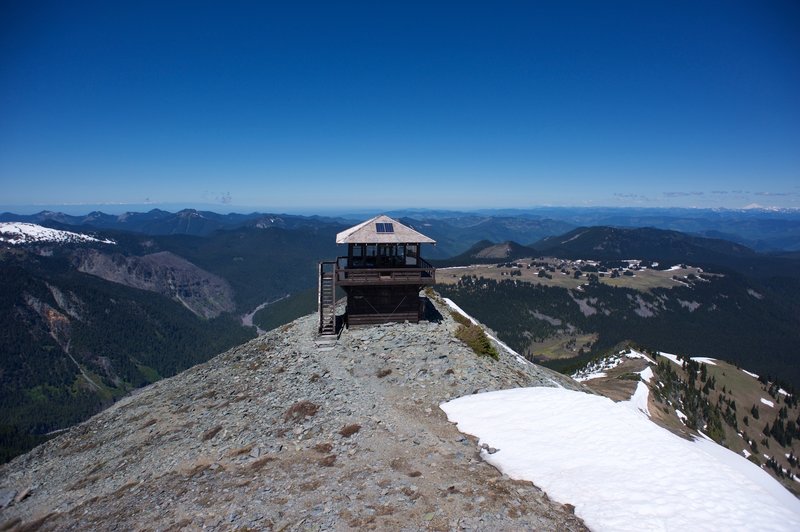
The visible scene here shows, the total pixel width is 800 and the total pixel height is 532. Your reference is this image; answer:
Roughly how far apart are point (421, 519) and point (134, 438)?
21.7 meters

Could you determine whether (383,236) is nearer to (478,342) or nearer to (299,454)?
(478,342)

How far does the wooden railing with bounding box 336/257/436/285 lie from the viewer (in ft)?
101

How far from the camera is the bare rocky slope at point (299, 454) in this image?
475 inches

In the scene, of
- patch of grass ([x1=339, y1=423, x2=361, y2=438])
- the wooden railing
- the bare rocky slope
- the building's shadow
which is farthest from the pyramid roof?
patch of grass ([x1=339, y1=423, x2=361, y2=438])

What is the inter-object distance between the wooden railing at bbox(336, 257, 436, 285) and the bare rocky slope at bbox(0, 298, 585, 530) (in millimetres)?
3705

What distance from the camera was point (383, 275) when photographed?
31.5 meters

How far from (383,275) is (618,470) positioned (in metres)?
21.0

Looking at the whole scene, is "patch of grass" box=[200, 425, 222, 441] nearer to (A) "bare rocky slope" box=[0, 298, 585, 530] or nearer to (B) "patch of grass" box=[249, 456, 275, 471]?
(A) "bare rocky slope" box=[0, 298, 585, 530]

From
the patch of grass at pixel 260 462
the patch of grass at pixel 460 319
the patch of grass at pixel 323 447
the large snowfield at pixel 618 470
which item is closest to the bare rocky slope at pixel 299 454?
the patch of grass at pixel 323 447

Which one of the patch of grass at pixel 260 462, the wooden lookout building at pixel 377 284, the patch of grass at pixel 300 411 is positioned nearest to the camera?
the patch of grass at pixel 260 462

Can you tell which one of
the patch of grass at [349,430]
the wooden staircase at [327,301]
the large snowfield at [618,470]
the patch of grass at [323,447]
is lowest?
the patch of grass at [323,447]

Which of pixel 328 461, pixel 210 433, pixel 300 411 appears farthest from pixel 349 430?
pixel 210 433

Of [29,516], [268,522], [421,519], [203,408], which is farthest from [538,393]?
[29,516]

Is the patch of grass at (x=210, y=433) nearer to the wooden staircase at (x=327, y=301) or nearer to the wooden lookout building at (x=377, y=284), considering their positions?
the wooden staircase at (x=327, y=301)
